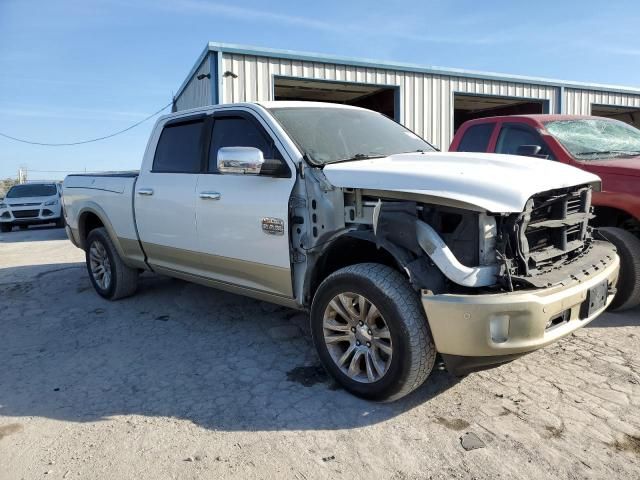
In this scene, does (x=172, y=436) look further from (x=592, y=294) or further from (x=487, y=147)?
(x=487, y=147)

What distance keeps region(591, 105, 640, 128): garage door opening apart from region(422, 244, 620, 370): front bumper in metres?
17.2

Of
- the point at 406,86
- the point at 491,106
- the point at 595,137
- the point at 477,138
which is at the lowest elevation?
the point at 595,137

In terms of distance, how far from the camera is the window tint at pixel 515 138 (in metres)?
5.41

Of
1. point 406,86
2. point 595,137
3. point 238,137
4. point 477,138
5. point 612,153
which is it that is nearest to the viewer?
point 238,137

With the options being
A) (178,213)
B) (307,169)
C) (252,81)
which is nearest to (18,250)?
(252,81)

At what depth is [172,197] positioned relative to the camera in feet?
14.9

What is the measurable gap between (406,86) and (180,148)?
1016 cm

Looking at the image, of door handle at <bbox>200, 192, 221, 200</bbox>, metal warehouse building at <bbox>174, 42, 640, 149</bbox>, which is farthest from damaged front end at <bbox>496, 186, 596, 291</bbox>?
metal warehouse building at <bbox>174, 42, 640, 149</bbox>

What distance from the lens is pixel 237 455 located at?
2619 mm

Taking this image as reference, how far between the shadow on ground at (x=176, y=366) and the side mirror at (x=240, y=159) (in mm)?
1433

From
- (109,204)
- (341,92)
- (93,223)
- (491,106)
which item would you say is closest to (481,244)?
(109,204)

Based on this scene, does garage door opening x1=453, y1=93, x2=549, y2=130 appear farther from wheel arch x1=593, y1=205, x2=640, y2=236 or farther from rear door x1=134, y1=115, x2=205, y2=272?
rear door x1=134, y1=115, x2=205, y2=272

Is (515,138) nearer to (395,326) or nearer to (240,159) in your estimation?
(240,159)

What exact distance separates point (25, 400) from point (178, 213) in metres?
1.83
